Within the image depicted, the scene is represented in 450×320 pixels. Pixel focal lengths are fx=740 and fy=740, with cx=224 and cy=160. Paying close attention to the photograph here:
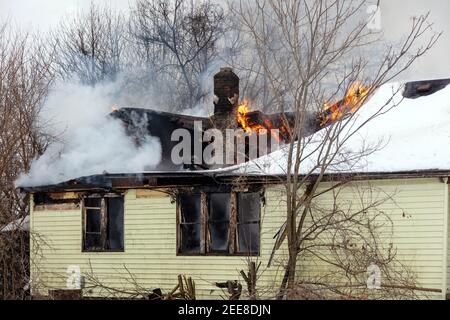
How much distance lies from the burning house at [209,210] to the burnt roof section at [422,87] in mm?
42

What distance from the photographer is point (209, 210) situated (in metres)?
17.1

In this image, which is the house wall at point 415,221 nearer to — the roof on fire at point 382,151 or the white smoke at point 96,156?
the roof on fire at point 382,151

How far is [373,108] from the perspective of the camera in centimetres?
1775

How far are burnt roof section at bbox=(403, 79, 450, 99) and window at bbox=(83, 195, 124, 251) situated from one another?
24.6 ft

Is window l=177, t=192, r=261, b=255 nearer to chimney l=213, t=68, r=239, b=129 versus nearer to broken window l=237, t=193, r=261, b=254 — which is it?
broken window l=237, t=193, r=261, b=254

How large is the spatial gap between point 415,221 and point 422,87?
437 cm

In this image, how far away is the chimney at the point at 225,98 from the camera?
1880cm

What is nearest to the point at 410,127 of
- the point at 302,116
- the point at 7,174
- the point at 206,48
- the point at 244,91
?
the point at 302,116

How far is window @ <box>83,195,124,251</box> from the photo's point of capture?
18188 mm

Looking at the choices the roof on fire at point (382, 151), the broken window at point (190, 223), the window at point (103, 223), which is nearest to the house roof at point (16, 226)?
the roof on fire at point (382, 151)

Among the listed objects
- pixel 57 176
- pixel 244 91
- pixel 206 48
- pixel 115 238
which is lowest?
pixel 115 238

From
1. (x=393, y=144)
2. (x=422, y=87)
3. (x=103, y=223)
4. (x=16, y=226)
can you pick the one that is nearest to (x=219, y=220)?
(x=103, y=223)

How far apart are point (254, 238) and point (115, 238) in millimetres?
3731

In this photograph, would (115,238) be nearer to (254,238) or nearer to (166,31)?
(254,238)
